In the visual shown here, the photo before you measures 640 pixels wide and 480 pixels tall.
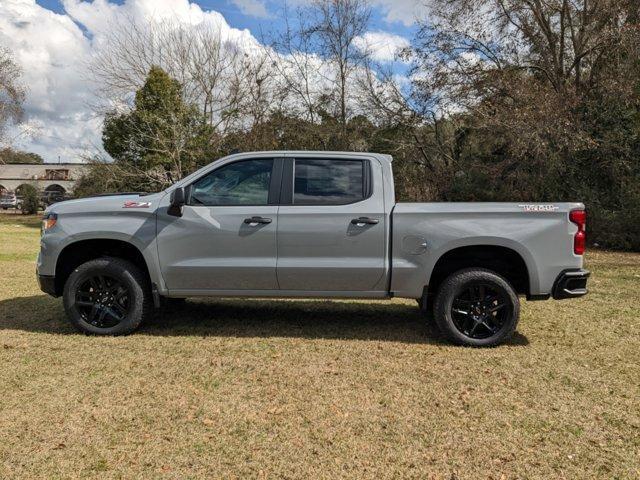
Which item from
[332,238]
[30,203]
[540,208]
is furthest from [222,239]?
[30,203]

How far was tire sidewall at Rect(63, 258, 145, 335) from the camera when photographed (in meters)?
5.32

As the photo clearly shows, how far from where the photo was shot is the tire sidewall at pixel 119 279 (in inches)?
209

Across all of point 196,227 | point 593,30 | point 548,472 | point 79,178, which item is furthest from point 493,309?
point 79,178

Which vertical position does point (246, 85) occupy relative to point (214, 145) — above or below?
above

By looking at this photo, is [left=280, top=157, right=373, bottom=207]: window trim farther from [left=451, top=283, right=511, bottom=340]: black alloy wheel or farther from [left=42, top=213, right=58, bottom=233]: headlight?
[left=42, top=213, right=58, bottom=233]: headlight

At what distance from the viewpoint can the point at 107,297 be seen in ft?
17.8

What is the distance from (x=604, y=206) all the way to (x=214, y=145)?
14590mm

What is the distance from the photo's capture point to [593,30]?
52.4 ft

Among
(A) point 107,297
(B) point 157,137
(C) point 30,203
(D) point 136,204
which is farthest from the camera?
(C) point 30,203

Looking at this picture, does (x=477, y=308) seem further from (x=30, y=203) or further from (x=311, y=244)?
(x=30, y=203)

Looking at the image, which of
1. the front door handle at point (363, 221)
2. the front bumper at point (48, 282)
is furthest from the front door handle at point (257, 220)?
the front bumper at point (48, 282)

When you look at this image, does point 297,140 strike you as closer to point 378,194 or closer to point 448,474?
point 378,194

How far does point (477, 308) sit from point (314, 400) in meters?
2.15

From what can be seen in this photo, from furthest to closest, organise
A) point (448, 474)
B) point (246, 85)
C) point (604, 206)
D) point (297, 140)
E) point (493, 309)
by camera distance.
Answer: point (246, 85), point (297, 140), point (604, 206), point (493, 309), point (448, 474)
